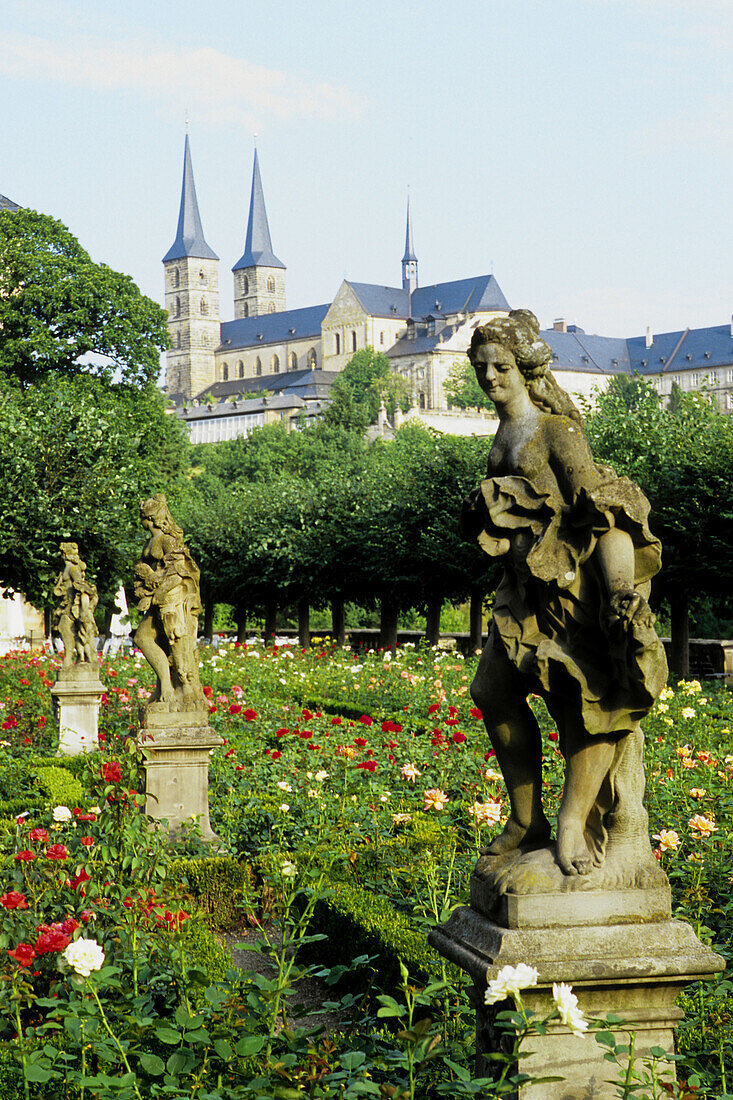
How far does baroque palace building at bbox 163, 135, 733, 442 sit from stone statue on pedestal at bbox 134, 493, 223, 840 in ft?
307

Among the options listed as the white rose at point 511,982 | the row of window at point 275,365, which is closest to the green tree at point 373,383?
the row of window at point 275,365

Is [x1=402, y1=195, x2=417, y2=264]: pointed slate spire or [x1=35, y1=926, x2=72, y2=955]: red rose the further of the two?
[x1=402, y1=195, x2=417, y2=264]: pointed slate spire

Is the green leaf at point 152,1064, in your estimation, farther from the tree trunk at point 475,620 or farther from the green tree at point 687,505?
the tree trunk at point 475,620

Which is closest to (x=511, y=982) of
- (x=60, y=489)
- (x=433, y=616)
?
(x=60, y=489)

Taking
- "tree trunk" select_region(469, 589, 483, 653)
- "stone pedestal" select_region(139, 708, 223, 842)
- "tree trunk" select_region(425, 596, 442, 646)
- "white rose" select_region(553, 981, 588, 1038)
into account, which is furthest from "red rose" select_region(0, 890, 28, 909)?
"tree trunk" select_region(425, 596, 442, 646)

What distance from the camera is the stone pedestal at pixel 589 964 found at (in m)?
3.19

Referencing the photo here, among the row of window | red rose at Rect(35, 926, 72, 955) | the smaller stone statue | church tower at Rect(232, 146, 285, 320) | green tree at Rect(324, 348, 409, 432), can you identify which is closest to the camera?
red rose at Rect(35, 926, 72, 955)

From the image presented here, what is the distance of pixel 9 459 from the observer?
24.4 meters

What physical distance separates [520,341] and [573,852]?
141 cm

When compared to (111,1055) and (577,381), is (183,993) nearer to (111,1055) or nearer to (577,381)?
(111,1055)

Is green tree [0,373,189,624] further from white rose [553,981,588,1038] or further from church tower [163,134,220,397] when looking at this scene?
church tower [163,134,220,397]

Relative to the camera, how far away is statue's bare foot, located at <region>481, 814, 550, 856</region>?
3559 mm

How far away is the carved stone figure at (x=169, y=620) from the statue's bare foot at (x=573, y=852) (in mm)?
5174

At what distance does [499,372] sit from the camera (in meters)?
3.50
